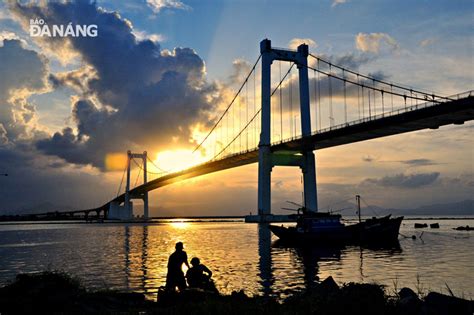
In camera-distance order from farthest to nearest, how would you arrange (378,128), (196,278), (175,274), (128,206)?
(128,206), (378,128), (196,278), (175,274)

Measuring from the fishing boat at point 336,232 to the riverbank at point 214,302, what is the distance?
1019 inches

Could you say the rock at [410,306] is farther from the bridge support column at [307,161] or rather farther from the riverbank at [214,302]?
the bridge support column at [307,161]

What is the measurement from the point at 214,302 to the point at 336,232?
30030 mm

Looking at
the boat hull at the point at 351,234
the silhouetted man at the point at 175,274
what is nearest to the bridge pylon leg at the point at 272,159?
the boat hull at the point at 351,234

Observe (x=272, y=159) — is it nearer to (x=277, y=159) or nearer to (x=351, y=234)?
(x=277, y=159)

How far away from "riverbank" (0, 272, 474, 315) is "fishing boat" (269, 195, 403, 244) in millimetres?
25885

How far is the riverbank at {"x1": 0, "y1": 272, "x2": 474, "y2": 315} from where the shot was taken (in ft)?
27.9

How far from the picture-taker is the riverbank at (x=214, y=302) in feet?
27.9

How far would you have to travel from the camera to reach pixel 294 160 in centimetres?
6531

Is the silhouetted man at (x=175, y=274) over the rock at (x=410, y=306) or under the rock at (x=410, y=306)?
over

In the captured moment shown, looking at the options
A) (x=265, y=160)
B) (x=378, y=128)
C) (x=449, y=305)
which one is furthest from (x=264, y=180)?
(x=449, y=305)

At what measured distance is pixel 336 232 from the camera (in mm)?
37594

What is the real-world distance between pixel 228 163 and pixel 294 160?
1226cm

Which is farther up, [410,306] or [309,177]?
[309,177]
